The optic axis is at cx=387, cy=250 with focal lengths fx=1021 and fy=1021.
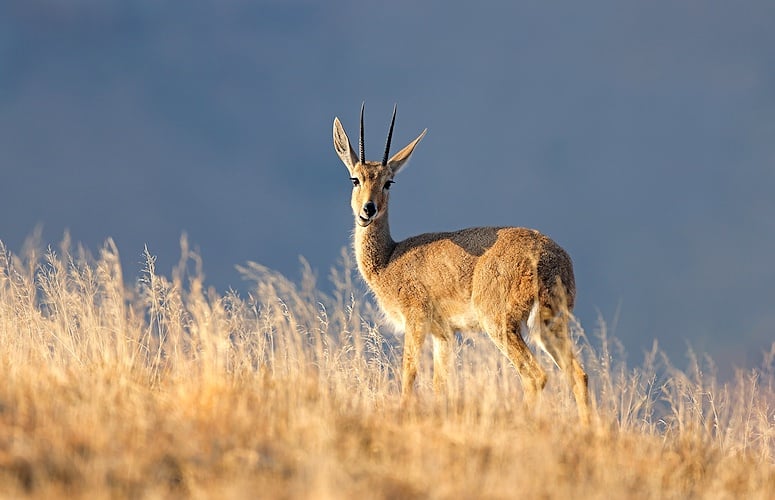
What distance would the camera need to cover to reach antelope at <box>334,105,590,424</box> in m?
12.0

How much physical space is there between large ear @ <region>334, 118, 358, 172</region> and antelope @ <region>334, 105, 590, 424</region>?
4cm

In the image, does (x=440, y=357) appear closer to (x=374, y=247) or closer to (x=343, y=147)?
(x=374, y=247)

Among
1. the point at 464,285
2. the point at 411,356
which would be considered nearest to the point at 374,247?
the point at 464,285

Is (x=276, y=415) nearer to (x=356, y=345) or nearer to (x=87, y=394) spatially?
(x=87, y=394)

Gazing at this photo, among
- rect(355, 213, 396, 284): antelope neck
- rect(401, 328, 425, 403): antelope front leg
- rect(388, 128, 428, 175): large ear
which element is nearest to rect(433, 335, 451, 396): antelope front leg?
rect(401, 328, 425, 403): antelope front leg

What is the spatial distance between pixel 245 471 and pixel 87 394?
2.32 m

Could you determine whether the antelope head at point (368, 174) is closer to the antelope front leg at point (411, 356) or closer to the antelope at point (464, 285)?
the antelope at point (464, 285)

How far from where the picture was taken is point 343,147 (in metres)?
14.7

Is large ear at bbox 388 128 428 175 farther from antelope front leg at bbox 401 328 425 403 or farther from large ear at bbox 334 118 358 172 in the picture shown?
antelope front leg at bbox 401 328 425 403

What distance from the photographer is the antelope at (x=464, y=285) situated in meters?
12.0

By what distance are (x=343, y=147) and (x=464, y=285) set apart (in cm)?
322

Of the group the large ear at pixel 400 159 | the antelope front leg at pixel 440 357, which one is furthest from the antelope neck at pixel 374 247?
the antelope front leg at pixel 440 357

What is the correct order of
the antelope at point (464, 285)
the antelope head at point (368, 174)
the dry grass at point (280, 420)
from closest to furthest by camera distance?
the dry grass at point (280, 420), the antelope at point (464, 285), the antelope head at point (368, 174)

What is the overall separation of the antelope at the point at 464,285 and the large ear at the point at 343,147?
37 millimetres
